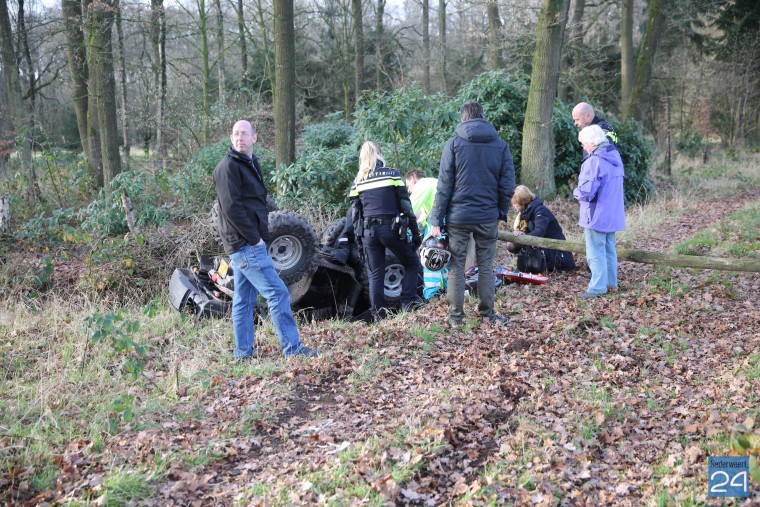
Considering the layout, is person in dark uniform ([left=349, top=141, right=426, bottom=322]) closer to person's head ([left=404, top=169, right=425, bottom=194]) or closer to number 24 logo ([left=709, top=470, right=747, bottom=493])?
person's head ([left=404, top=169, right=425, bottom=194])

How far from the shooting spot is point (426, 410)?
4969 mm

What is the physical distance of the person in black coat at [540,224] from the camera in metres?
8.80

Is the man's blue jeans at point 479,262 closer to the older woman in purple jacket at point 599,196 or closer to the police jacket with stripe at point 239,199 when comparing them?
the older woman in purple jacket at point 599,196

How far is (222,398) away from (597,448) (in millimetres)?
3003

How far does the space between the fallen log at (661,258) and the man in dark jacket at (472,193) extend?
5.24 feet

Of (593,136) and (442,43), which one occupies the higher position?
(442,43)

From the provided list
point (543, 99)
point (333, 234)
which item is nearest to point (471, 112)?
point (333, 234)

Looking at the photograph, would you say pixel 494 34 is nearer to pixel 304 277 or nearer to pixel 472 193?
pixel 304 277

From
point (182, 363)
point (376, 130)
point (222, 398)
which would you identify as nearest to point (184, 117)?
point (376, 130)

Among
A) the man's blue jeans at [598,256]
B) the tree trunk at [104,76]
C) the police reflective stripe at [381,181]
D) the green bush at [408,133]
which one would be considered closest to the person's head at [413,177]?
the police reflective stripe at [381,181]

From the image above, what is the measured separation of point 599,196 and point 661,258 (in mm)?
1001

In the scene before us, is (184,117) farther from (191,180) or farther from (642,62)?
(642,62)

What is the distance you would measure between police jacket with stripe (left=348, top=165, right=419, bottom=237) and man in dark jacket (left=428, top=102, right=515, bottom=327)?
2.63ft

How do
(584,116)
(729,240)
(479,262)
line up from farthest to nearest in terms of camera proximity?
(729,240) < (584,116) < (479,262)
